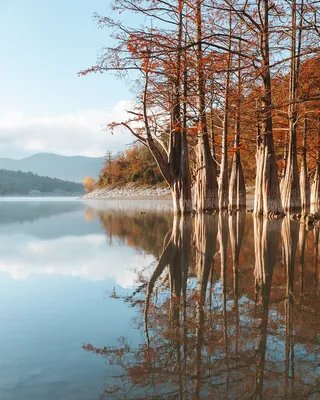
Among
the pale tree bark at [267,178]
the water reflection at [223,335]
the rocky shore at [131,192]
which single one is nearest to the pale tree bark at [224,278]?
the water reflection at [223,335]

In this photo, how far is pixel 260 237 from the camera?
37.2 feet

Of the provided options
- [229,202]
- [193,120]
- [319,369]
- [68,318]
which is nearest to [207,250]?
[68,318]

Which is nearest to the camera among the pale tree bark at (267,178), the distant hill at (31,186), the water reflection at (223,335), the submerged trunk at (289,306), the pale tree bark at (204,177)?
the water reflection at (223,335)

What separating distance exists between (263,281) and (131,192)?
58.6 metres

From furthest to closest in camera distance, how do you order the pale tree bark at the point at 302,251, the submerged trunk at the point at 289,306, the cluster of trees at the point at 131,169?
the cluster of trees at the point at 131,169
the pale tree bark at the point at 302,251
the submerged trunk at the point at 289,306

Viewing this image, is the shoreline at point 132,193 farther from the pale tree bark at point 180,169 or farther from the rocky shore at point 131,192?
the pale tree bark at point 180,169

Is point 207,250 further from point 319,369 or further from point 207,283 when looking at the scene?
point 319,369

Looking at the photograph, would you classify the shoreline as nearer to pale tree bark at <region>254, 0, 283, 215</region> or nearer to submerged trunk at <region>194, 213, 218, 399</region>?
pale tree bark at <region>254, 0, 283, 215</region>

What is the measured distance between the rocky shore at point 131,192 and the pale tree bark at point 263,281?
45.4 meters

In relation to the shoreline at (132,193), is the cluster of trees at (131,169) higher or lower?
higher

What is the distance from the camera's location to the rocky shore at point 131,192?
194 feet

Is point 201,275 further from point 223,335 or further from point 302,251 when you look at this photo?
point 302,251

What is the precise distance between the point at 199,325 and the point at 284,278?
8.09ft

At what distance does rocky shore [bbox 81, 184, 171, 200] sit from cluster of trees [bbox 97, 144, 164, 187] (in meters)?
1.01
